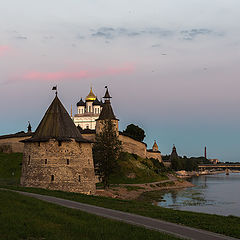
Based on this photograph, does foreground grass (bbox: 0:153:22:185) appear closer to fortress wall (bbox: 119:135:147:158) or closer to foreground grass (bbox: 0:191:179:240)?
fortress wall (bbox: 119:135:147:158)

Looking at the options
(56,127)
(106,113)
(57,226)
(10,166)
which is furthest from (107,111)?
(57,226)

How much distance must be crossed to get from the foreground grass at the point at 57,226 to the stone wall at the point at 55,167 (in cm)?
1504

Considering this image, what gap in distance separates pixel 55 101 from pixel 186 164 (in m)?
118

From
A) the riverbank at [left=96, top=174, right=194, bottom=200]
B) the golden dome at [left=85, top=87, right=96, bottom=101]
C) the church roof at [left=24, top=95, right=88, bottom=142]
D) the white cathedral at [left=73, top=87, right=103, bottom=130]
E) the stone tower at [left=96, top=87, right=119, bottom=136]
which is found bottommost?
the riverbank at [left=96, top=174, right=194, bottom=200]

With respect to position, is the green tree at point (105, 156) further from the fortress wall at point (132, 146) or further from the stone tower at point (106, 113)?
the fortress wall at point (132, 146)

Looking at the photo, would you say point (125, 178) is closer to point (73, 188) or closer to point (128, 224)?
point (73, 188)

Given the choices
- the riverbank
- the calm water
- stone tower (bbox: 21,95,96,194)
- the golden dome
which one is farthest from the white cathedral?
stone tower (bbox: 21,95,96,194)

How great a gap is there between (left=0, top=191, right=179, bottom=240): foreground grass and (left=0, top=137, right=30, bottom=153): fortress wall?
5613 cm

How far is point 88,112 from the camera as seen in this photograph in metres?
117

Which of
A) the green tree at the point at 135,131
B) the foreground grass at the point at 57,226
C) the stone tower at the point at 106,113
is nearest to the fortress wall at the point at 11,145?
the stone tower at the point at 106,113

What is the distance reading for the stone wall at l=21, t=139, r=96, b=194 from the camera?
30.5 m

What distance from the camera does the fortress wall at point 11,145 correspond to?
69.8 meters

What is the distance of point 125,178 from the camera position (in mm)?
61719

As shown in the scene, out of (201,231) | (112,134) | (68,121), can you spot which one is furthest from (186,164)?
(201,231)
